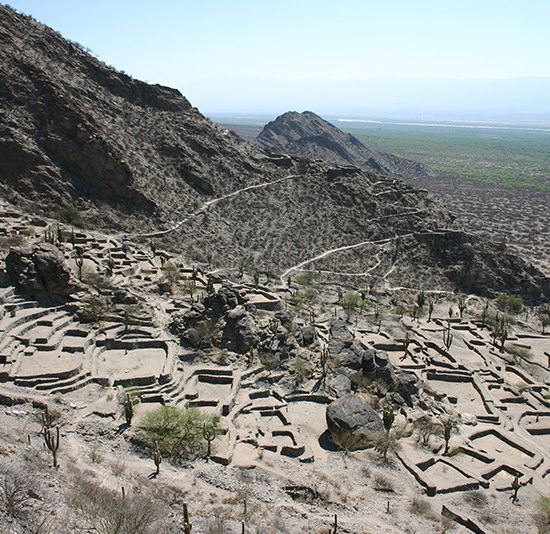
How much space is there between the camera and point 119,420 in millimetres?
19156

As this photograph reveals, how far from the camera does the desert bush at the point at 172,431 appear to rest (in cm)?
1789

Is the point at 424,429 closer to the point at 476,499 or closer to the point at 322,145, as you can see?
the point at 476,499

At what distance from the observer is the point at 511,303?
47.2m

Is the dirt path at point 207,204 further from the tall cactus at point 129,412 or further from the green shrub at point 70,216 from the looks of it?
the tall cactus at point 129,412

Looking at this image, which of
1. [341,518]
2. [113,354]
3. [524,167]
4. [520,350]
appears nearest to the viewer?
[341,518]

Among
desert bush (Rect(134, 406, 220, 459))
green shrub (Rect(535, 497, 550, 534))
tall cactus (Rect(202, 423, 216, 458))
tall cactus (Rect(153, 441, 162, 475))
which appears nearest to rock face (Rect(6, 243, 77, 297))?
desert bush (Rect(134, 406, 220, 459))

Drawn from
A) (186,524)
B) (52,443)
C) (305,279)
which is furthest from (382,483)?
(305,279)

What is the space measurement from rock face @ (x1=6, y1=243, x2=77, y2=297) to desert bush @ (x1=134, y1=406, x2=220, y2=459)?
471 inches

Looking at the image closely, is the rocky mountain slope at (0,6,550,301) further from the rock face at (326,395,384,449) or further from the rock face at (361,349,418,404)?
the rock face at (326,395,384,449)

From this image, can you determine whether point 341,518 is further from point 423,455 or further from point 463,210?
point 463,210

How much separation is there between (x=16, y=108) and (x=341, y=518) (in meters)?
47.2

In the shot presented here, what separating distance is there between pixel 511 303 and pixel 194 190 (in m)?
34.3

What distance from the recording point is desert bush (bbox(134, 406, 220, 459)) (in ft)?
58.7

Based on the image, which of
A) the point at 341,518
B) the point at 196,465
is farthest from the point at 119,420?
the point at 341,518
